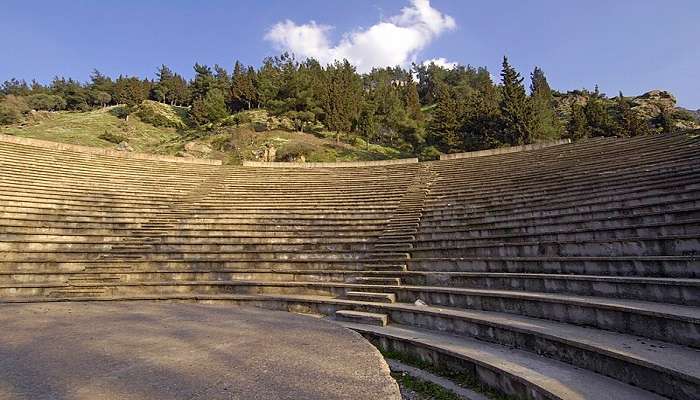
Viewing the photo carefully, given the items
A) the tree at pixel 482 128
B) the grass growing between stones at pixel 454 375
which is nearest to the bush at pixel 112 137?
the tree at pixel 482 128

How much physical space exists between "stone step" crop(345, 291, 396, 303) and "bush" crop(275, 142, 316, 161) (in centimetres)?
3074

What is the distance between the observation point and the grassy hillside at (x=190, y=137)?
3975 cm

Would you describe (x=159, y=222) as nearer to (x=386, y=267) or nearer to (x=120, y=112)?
(x=386, y=267)

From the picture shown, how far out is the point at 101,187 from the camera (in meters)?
15.0

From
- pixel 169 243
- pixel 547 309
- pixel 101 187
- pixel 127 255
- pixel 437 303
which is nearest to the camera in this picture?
pixel 547 309

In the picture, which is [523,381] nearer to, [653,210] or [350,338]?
[350,338]

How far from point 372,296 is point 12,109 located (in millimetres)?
78299

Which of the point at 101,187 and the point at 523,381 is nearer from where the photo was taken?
the point at 523,381

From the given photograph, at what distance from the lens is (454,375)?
15.4ft

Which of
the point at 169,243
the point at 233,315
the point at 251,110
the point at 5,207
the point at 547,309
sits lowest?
the point at 233,315

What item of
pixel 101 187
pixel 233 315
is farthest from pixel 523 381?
pixel 101 187

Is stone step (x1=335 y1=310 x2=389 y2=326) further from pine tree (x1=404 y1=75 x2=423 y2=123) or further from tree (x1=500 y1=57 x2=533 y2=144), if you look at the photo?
pine tree (x1=404 y1=75 x2=423 y2=123)

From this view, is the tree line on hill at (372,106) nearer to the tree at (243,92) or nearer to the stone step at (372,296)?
the tree at (243,92)

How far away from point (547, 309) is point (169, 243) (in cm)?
1010
